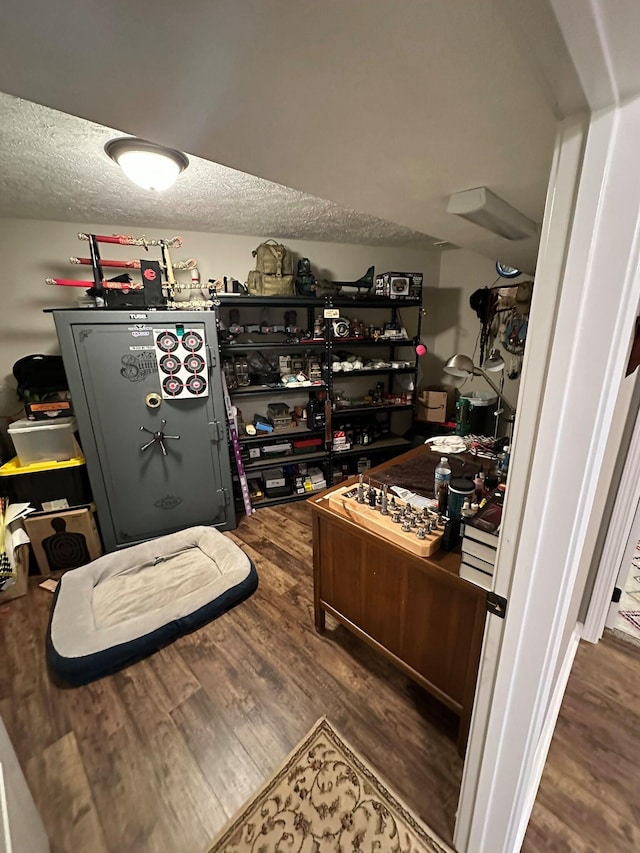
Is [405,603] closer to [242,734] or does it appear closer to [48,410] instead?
[242,734]

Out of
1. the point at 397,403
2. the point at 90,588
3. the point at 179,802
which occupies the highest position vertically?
the point at 397,403

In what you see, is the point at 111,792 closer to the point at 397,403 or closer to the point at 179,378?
the point at 179,378

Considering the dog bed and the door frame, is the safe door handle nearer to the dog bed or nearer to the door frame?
the dog bed

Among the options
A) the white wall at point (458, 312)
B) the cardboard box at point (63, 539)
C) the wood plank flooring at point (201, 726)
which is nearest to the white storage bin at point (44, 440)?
the cardboard box at point (63, 539)

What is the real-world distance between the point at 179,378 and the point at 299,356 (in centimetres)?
121

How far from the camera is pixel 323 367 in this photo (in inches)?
124

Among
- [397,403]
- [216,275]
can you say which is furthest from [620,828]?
[216,275]

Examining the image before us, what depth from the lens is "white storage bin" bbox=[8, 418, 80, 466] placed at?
7.09 ft

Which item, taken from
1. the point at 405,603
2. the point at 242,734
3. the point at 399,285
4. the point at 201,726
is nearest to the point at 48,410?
the point at 201,726

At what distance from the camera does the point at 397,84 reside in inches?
23.2

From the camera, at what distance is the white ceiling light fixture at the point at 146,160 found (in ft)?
4.66


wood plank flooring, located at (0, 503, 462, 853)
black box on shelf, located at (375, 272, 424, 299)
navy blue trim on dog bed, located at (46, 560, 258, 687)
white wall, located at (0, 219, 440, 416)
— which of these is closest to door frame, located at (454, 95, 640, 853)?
wood plank flooring, located at (0, 503, 462, 853)

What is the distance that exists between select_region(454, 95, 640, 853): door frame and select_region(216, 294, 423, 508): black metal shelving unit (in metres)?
2.32

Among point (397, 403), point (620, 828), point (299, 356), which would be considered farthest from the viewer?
point (397, 403)
